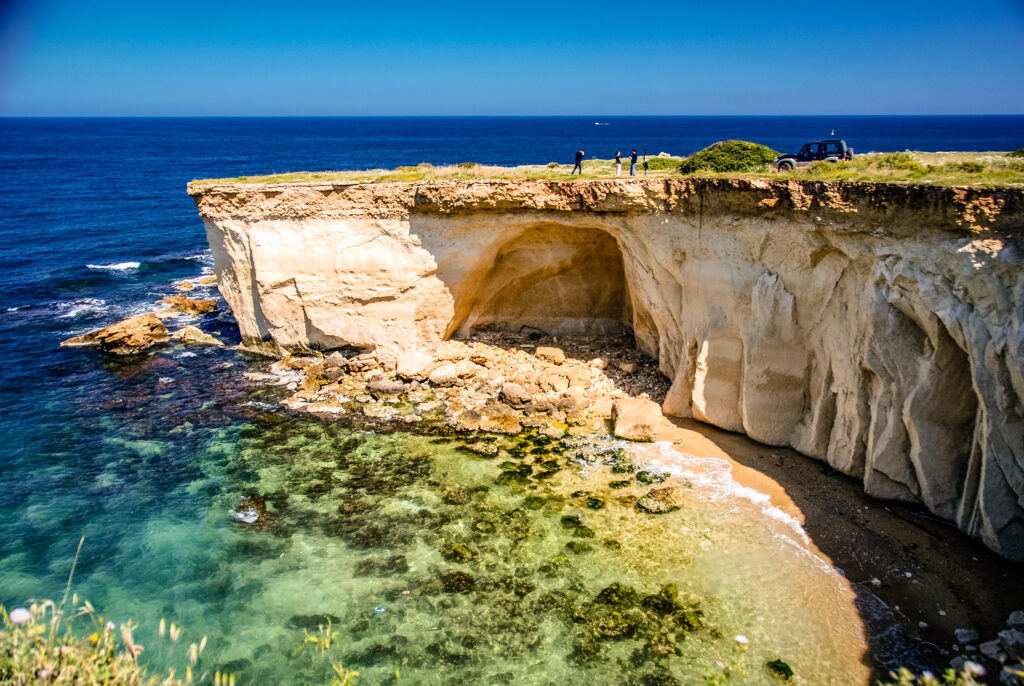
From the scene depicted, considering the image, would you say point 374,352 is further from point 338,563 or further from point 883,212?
point 883,212

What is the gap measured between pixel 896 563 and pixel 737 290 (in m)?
8.13

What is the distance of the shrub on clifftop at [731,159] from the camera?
2261 cm

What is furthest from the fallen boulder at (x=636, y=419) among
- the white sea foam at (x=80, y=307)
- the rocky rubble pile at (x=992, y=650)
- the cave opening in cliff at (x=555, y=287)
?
the white sea foam at (x=80, y=307)

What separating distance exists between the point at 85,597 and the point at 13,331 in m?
20.9

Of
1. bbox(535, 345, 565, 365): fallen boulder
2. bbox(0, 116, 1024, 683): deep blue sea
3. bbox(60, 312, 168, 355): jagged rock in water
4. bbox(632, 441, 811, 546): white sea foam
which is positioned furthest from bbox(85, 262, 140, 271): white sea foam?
bbox(632, 441, 811, 546): white sea foam

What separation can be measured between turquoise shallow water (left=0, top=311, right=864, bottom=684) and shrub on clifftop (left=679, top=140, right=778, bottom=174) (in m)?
10.6

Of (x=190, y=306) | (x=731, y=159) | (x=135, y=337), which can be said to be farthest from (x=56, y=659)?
(x=190, y=306)

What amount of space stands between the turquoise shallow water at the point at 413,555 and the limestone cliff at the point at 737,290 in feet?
10.7

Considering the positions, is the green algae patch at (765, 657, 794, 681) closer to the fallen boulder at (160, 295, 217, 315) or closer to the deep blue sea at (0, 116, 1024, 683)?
the deep blue sea at (0, 116, 1024, 683)

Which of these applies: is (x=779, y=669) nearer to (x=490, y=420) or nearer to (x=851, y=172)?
(x=490, y=420)

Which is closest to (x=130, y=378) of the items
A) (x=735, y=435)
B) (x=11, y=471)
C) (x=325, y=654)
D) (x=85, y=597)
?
(x=11, y=471)

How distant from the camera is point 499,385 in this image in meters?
22.8

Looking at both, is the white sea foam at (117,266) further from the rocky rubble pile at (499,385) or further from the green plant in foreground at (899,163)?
the green plant in foreground at (899,163)

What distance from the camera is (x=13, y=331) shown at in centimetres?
2877
